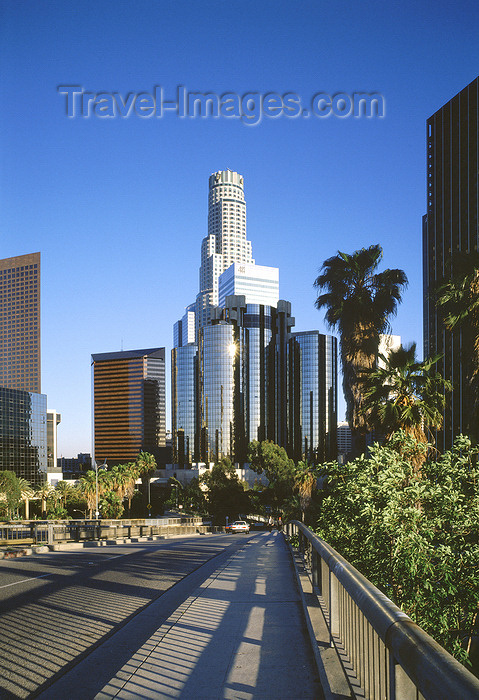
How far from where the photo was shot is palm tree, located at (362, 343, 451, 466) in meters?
20.5

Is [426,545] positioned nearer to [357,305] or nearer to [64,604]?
[64,604]

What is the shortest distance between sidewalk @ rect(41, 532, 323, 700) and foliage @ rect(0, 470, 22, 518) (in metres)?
85.7

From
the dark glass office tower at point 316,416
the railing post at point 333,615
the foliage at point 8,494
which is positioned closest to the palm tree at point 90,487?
the foliage at point 8,494

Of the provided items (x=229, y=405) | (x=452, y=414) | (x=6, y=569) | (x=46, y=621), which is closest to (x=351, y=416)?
(x=6, y=569)

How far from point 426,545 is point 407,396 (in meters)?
12.9

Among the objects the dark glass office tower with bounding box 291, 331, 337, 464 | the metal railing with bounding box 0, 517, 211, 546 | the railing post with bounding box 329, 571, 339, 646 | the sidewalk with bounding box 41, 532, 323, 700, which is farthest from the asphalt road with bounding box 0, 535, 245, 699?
the dark glass office tower with bounding box 291, 331, 337, 464

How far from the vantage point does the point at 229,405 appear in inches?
7569

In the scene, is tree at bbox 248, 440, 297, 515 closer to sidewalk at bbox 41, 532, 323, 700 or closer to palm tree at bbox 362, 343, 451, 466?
palm tree at bbox 362, 343, 451, 466

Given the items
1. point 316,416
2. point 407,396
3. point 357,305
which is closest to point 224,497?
point 357,305

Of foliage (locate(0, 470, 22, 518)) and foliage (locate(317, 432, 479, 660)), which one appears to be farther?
foliage (locate(0, 470, 22, 518))

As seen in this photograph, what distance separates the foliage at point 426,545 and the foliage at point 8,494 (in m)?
85.0

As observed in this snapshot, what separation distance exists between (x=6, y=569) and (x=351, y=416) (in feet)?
58.5

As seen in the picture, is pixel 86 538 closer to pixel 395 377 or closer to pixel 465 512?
pixel 395 377

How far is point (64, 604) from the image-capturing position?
10.3 metres
